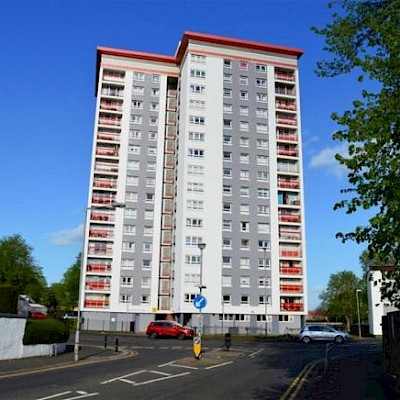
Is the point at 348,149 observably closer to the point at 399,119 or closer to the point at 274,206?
the point at 399,119

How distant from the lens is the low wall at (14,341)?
22.4 m

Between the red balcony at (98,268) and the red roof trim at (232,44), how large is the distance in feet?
110

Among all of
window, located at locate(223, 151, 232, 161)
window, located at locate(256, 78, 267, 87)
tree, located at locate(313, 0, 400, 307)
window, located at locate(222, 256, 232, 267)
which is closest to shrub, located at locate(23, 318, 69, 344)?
tree, located at locate(313, 0, 400, 307)

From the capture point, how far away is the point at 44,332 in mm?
24703

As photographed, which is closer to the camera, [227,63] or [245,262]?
[245,262]

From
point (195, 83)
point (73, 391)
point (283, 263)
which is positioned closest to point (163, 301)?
point (283, 263)

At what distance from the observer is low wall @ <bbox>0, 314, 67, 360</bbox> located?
22.4 m

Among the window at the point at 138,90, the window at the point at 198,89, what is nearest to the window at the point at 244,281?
the window at the point at 198,89

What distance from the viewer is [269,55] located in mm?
73125

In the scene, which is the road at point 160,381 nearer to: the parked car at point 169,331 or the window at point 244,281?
the parked car at point 169,331

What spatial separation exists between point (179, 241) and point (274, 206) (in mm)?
13846

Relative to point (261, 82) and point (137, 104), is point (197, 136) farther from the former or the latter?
point (261, 82)

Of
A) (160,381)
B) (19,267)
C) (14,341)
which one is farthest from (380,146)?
(19,267)

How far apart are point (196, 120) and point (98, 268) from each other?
2427 cm
